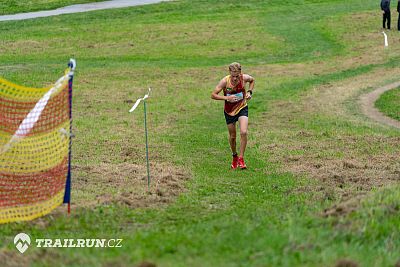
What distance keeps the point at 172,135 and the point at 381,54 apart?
1653 centimetres

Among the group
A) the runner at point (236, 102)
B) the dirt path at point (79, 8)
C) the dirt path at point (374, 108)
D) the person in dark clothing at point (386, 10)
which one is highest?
the runner at point (236, 102)

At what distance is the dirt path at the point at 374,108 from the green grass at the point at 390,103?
16 centimetres

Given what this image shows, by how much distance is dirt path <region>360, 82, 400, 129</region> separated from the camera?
2209cm

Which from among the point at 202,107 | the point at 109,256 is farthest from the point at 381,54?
the point at 109,256

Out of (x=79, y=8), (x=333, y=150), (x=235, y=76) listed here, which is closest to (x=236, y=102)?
(x=235, y=76)

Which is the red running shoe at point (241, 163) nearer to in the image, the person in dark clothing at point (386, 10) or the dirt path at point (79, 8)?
the person in dark clothing at point (386, 10)

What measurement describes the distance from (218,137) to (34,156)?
6.13m

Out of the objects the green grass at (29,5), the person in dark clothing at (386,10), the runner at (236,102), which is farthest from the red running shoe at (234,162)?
the green grass at (29,5)

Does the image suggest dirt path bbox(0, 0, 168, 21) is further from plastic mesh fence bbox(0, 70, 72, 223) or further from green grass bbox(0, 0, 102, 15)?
plastic mesh fence bbox(0, 70, 72, 223)

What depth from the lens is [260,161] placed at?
1639 centimetres

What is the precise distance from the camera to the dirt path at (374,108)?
22.1 meters

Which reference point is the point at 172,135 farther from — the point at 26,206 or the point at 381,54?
the point at 381,54

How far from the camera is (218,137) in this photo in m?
19.3

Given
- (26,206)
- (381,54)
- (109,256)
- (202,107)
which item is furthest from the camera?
(381,54)
